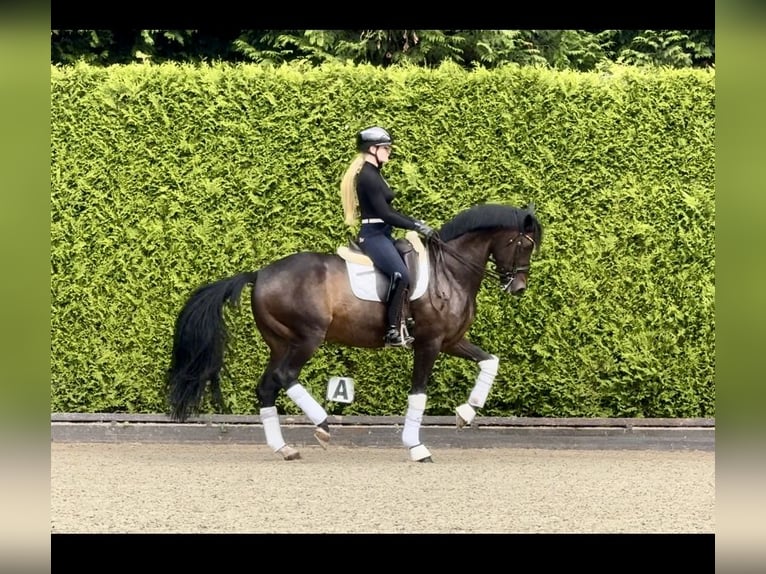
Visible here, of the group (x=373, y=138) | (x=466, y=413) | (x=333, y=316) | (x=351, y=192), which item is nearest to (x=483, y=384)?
(x=466, y=413)

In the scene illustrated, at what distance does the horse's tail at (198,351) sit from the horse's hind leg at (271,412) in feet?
1.11

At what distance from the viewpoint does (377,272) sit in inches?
388

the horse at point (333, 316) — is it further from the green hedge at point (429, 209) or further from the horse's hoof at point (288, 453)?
the green hedge at point (429, 209)

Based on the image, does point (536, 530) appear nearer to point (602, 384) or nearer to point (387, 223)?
point (387, 223)

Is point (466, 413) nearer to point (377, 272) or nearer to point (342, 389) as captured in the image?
point (342, 389)

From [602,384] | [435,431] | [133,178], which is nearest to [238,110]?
[133,178]

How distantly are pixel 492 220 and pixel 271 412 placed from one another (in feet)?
7.74

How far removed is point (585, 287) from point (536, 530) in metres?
4.96

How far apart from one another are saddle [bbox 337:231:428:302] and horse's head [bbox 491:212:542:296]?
65 centimetres

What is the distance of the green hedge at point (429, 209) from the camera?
1142 cm

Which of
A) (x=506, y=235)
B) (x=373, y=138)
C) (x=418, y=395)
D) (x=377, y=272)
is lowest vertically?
(x=418, y=395)

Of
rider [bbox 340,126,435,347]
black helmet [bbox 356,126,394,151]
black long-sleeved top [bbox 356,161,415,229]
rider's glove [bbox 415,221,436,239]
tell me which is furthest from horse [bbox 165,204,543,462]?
black helmet [bbox 356,126,394,151]

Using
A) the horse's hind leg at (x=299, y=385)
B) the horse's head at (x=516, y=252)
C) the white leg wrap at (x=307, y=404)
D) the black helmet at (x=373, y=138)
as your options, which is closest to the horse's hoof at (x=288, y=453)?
the horse's hind leg at (x=299, y=385)

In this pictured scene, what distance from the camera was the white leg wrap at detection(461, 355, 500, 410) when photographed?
32.7 ft
